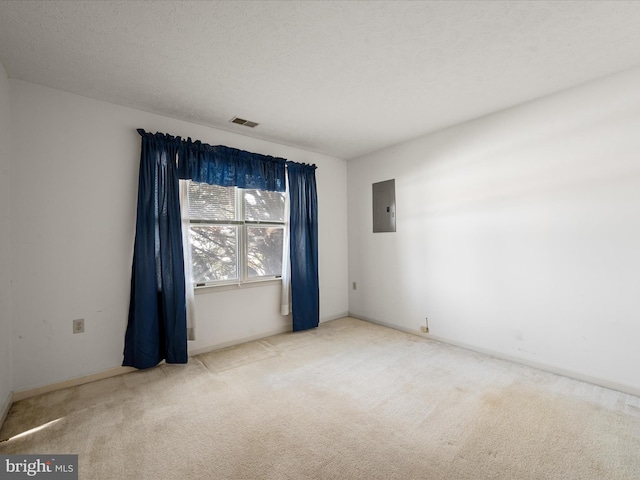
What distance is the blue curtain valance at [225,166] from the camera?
9.56ft

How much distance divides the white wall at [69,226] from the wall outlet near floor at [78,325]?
0.04 meters

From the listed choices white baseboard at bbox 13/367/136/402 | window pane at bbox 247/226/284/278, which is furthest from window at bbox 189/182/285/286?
white baseboard at bbox 13/367/136/402

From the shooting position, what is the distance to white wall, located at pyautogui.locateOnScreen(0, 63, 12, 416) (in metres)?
2.01

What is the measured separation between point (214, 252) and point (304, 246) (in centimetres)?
119

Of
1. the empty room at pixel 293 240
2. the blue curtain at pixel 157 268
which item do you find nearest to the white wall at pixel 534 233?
the empty room at pixel 293 240

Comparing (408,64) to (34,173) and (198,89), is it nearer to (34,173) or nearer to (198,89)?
(198,89)

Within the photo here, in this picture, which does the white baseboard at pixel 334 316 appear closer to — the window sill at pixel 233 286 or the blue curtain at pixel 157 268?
the window sill at pixel 233 286

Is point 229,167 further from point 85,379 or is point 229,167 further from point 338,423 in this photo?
point 338,423

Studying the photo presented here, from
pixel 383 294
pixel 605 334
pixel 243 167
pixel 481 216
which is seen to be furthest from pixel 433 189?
pixel 243 167

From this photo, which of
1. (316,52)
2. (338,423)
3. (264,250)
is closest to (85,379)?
(264,250)

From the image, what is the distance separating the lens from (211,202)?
319 centimetres

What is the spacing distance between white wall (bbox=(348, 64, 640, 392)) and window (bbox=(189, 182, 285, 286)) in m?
1.69

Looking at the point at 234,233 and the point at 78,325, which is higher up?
the point at 234,233

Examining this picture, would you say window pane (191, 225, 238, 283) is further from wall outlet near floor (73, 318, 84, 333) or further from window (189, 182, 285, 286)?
wall outlet near floor (73, 318, 84, 333)
